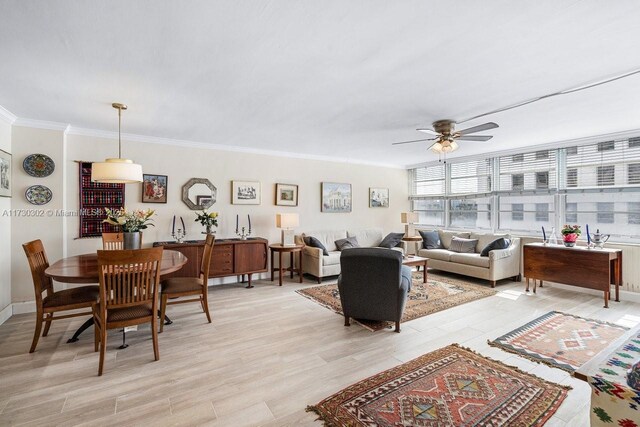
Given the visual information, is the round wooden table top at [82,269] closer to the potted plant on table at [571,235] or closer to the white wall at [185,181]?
the white wall at [185,181]

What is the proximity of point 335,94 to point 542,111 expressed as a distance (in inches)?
97.1

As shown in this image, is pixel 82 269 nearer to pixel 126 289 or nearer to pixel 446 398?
pixel 126 289

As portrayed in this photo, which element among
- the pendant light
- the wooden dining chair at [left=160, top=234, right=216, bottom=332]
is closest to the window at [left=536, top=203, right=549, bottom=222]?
the wooden dining chair at [left=160, top=234, right=216, bottom=332]

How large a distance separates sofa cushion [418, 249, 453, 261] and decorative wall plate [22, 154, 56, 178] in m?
6.38

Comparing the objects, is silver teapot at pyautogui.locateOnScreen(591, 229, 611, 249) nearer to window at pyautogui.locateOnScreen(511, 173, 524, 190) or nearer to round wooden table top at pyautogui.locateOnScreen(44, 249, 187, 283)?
window at pyautogui.locateOnScreen(511, 173, 524, 190)

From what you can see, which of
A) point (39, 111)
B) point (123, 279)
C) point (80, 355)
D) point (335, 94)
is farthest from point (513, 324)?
point (39, 111)

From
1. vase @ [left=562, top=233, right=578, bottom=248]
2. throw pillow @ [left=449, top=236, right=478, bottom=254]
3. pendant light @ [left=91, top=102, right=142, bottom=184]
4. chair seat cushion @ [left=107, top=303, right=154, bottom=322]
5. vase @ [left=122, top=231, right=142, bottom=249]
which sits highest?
pendant light @ [left=91, top=102, right=142, bottom=184]

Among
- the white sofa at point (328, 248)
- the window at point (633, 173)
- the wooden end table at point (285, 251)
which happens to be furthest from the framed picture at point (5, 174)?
the window at point (633, 173)

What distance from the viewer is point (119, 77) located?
8.71 ft

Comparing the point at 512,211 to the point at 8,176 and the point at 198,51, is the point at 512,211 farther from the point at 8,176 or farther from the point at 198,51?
the point at 8,176

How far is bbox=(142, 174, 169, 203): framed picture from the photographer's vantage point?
477cm

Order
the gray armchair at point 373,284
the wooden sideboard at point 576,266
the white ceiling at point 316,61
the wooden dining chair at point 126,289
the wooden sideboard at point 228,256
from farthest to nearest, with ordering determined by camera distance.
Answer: the wooden sideboard at point 228,256 < the wooden sideboard at point 576,266 < the gray armchair at point 373,284 < the wooden dining chair at point 126,289 < the white ceiling at point 316,61

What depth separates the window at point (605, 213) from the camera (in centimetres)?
479

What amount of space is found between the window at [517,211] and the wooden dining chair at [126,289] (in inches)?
245
